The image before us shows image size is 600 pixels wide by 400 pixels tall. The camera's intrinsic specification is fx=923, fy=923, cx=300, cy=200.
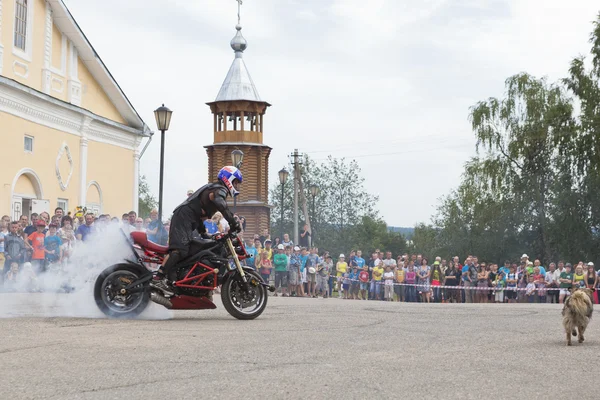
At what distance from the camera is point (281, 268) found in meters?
26.7

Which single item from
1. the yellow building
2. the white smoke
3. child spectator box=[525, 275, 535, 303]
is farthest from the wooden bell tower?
the white smoke

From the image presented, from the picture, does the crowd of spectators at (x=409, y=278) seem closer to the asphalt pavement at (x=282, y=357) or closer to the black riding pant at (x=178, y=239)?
the black riding pant at (x=178, y=239)

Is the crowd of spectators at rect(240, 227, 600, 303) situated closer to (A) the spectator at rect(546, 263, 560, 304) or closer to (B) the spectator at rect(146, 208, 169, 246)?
(A) the spectator at rect(546, 263, 560, 304)

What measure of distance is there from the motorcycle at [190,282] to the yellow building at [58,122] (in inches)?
663

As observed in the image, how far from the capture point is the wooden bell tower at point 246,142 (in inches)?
2559

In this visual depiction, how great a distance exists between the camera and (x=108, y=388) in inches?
283

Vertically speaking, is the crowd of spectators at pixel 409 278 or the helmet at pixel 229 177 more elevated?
the helmet at pixel 229 177

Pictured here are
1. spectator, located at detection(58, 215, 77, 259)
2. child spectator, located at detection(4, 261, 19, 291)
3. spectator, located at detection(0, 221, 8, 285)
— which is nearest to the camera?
child spectator, located at detection(4, 261, 19, 291)

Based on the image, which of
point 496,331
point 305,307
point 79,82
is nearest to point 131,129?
point 79,82

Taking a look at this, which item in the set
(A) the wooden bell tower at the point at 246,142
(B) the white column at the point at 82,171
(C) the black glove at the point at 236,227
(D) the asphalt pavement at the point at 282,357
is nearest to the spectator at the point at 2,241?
(D) the asphalt pavement at the point at 282,357

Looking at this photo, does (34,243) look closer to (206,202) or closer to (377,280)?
(206,202)

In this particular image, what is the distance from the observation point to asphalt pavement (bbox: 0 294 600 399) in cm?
725

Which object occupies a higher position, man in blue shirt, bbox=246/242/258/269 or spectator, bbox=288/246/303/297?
man in blue shirt, bbox=246/242/258/269

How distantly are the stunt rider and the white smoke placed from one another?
0.55m
